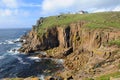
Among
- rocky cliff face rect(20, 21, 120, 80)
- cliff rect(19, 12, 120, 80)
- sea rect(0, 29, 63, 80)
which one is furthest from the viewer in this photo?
sea rect(0, 29, 63, 80)

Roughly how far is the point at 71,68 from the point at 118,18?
4360 cm

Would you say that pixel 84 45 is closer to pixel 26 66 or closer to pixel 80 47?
pixel 80 47

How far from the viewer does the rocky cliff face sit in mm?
76125

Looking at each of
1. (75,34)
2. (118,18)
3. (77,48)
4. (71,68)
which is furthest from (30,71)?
(118,18)

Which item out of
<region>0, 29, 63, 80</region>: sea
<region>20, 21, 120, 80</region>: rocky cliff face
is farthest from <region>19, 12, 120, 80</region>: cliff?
<region>0, 29, 63, 80</region>: sea

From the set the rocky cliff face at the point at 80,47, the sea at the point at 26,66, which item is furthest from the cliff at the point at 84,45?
the sea at the point at 26,66

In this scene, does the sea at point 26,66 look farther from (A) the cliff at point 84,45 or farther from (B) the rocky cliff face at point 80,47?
(B) the rocky cliff face at point 80,47

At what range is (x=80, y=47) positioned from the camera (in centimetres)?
11331

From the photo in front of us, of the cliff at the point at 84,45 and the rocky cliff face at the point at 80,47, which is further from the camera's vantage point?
A: the rocky cliff face at the point at 80,47

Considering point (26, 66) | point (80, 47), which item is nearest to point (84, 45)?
point (80, 47)

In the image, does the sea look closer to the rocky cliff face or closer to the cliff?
the cliff

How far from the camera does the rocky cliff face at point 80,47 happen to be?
7612cm

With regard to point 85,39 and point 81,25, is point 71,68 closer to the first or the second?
point 85,39

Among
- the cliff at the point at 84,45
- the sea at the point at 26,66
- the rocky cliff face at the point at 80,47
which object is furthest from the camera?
the sea at the point at 26,66
